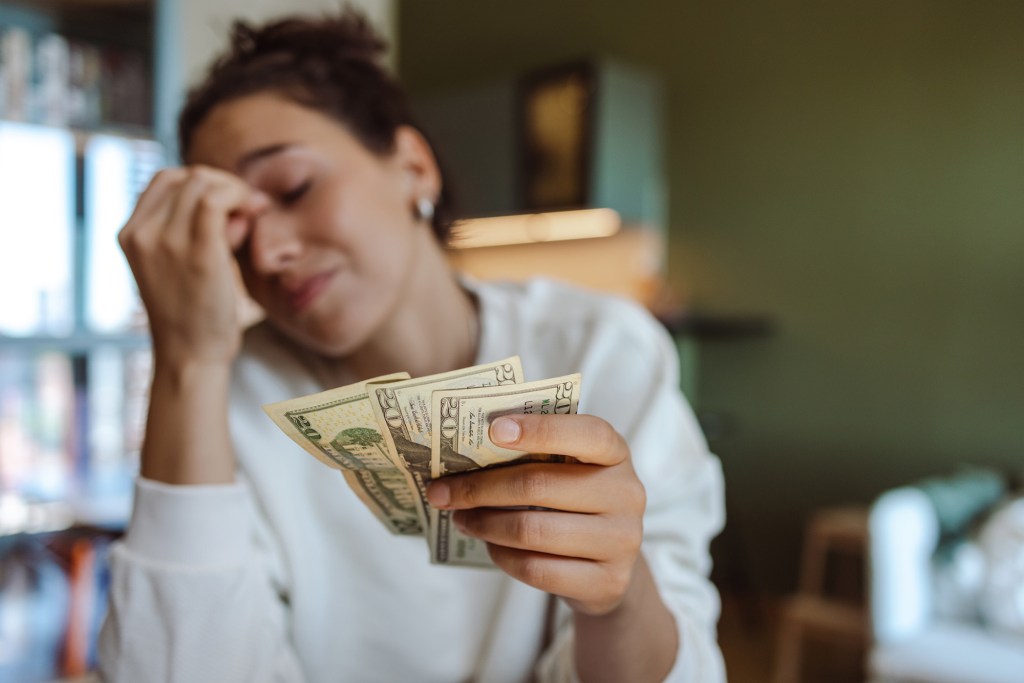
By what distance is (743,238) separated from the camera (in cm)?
338

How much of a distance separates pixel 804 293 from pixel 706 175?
26.6 inches

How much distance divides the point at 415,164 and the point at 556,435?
0.60 m

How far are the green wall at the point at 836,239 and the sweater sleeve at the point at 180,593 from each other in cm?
233

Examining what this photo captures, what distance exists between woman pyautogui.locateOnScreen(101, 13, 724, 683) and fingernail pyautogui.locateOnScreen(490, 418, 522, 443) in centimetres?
6

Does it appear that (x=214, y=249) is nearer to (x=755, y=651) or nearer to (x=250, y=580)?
(x=250, y=580)

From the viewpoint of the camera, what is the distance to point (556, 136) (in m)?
3.65

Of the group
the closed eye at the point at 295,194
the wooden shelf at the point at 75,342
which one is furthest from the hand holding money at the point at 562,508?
the wooden shelf at the point at 75,342

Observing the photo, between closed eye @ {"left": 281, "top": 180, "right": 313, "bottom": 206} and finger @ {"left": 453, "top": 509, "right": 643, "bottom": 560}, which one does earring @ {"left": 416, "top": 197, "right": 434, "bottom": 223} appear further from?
finger @ {"left": 453, "top": 509, "right": 643, "bottom": 560}

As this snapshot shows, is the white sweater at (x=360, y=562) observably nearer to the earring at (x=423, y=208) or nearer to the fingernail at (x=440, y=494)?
the earring at (x=423, y=208)

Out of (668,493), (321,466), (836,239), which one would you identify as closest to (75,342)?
(321,466)

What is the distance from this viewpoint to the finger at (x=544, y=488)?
0.52 meters

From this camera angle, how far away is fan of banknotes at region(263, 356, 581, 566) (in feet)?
1.65

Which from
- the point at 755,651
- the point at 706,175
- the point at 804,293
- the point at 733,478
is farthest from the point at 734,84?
the point at 755,651

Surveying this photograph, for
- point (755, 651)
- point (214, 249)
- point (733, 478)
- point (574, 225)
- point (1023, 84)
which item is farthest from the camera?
point (574, 225)
